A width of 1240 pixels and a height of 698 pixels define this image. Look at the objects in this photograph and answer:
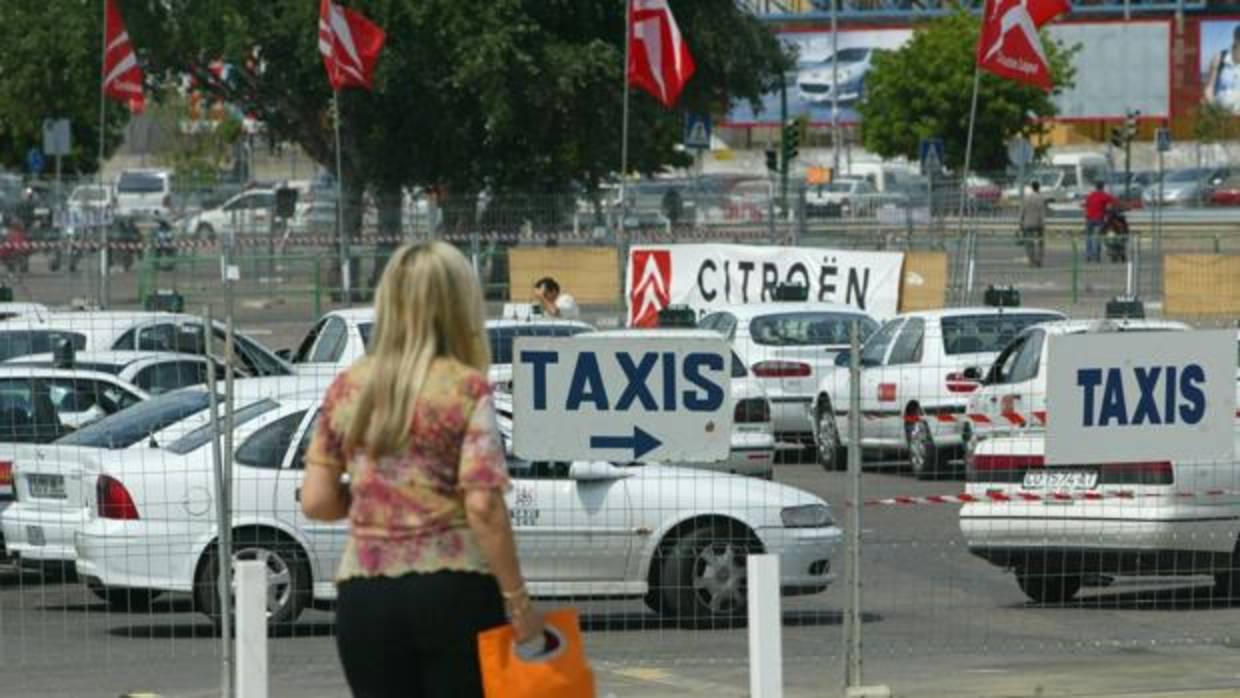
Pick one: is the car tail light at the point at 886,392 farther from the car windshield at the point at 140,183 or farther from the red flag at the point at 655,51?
the car windshield at the point at 140,183

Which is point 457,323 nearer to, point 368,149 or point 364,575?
point 364,575

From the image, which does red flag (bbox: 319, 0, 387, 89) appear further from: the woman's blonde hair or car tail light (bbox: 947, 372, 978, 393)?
the woman's blonde hair

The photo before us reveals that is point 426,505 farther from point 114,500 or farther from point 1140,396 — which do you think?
point 114,500

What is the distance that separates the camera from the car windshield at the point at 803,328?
2525cm

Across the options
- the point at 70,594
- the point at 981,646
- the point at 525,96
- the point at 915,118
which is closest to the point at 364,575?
the point at 981,646

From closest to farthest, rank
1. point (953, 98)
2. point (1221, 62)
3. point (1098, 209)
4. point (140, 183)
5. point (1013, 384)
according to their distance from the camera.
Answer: point (1013, 384), point (1098, 209), point (953, 98), point (140, 183), point (1221, 62)

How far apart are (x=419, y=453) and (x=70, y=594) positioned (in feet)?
32.1

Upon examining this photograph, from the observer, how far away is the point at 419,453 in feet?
21.4

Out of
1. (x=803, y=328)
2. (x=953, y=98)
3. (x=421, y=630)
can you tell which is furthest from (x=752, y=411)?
(x=953, y=98)

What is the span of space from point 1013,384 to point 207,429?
760 centimetres

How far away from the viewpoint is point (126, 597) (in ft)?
49.0

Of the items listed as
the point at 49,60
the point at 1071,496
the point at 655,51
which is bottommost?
the point at 1071,496

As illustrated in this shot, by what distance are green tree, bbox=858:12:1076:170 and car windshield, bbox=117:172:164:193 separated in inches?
815

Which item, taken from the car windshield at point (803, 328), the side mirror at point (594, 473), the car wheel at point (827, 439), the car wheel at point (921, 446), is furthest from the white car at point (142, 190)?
the side mirror at point (594, 473)
